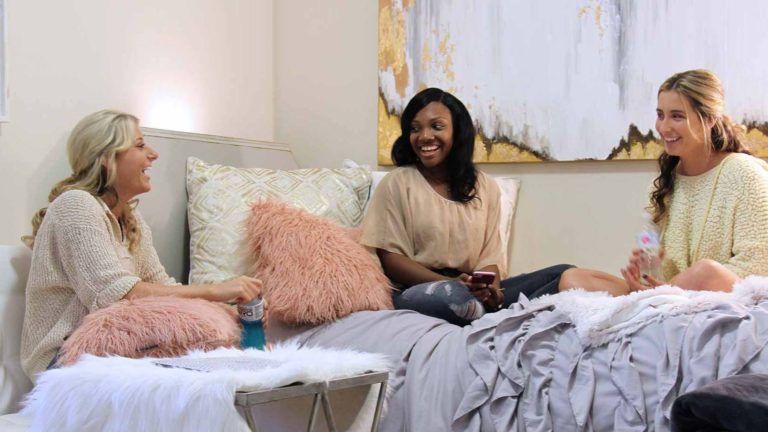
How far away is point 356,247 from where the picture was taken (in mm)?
2771

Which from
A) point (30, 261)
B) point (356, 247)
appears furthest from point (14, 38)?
point (356, 247)

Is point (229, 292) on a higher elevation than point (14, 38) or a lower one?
lower

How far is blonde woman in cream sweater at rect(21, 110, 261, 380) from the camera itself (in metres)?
2.22

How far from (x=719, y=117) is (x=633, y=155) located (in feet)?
1.57

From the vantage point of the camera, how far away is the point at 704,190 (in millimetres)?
2592

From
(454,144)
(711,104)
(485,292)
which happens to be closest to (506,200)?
(454,144)

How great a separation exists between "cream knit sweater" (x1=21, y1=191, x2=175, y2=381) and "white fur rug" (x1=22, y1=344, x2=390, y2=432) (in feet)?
1.52

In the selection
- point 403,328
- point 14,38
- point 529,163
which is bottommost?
point 403,328

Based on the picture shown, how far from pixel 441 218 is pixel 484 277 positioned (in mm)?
326

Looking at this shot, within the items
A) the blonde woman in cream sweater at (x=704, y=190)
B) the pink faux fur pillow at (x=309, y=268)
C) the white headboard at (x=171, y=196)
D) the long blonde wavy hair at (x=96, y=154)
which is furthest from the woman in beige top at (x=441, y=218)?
the long blonde wavy hair at (x=96, y=154)

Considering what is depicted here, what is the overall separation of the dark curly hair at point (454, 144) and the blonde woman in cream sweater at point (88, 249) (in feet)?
2.94

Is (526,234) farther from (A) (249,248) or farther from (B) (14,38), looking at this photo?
(B) (14,38)

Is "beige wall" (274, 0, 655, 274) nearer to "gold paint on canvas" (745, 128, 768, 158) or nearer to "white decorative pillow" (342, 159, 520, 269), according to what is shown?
"white decorative pillow" (342, 159, 520, 269)

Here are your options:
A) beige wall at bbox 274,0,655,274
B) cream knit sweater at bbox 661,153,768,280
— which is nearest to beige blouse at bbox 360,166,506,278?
beige wall at bbox 274,0,655,274
